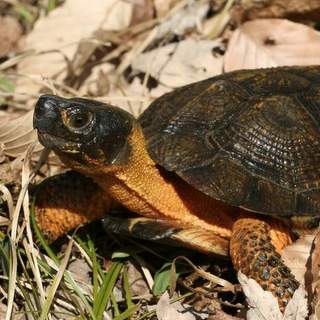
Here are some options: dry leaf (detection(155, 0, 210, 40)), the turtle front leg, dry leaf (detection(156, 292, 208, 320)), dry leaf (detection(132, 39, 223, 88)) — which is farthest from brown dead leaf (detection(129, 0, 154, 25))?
dry leaf (detection(156, 292, 208, 320))

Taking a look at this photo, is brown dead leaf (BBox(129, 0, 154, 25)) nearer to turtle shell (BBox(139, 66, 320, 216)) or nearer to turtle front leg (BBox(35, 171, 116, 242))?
turtle shell (BBox(139, 66, 320, 216))

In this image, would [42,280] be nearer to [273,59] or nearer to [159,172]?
[159,172]

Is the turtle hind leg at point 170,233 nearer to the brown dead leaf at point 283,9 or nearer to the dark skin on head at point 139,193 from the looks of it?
the dark skin on head at point 139,193

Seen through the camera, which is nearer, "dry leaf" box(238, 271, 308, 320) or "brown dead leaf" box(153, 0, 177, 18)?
"dry leaf" box(238, 271, 308, 320)

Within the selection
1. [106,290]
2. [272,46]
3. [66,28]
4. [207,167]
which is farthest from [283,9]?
[106,290]

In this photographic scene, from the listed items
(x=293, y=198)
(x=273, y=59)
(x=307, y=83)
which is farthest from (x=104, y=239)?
(x=273, y=59)

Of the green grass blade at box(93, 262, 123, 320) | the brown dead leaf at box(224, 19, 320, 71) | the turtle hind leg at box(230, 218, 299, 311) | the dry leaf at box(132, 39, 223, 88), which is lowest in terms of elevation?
the green grass blade at box(93, 262, 123, 320)
